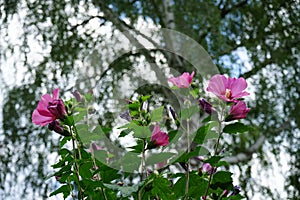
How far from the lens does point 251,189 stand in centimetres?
412

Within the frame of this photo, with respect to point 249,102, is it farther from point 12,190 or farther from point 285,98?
point 12,190

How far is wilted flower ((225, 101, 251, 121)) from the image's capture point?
2.93 ft

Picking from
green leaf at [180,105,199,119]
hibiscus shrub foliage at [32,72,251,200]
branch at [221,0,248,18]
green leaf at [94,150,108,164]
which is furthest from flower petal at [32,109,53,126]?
branch at [221,0,248,18]

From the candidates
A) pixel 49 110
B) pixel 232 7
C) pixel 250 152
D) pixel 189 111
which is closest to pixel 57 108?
pixel 49 110

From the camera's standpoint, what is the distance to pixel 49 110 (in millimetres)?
854

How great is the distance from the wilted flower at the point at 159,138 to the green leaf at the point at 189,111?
102 mm

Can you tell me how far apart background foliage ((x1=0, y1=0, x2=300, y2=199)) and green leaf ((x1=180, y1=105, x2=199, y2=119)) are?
2.69m

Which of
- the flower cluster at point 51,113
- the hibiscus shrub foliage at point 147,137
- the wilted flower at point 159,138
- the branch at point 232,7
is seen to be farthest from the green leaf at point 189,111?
the branch at point 232,7

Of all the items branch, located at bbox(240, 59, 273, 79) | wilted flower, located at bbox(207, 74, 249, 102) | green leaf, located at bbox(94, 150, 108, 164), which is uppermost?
branch, located at bbox(240, 59, 273, 79)

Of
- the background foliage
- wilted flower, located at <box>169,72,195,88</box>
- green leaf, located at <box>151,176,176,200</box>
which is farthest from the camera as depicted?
the background foliage

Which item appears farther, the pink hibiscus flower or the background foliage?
the background foliage

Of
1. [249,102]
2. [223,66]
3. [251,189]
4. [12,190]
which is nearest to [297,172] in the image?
[251,189]

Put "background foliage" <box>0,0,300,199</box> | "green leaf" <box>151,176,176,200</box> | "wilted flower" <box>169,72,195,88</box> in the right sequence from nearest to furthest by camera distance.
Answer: "green leaf" <box>151,176,176,200</box> < "wilted flower" <box>169,72,195,88</box> < "background foliage" <box>0,0,300,199</box>

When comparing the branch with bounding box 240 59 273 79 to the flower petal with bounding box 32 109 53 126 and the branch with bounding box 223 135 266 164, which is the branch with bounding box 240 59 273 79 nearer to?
the branch with bounding box 223 135 266 164
